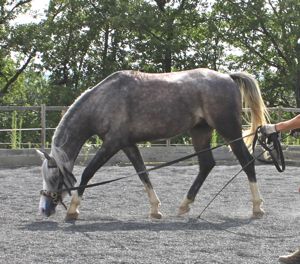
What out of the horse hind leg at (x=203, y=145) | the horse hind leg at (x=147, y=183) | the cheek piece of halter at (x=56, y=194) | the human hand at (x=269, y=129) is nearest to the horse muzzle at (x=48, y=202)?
the cheek piece of halter at (x=56, y=194)

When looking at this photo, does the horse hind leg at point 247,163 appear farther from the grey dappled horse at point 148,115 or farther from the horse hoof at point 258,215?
the horse hoof at point 258,215

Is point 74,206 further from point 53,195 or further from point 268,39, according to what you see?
point 268,39

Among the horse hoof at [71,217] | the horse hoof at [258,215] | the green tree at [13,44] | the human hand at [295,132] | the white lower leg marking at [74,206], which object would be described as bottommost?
the horse hoof at [71,217]

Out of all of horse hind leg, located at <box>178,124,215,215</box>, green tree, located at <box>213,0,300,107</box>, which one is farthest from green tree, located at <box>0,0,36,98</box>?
horse hind leg, located at <box>178,124,215,215</box>

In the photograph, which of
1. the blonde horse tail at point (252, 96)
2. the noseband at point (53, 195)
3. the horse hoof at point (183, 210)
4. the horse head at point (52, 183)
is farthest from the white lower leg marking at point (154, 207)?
the blonde horse tail at point (252, 96)

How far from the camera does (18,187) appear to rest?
8648 mm

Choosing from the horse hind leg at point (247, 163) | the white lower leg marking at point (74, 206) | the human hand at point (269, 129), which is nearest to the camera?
the human hand at point (269, 129)

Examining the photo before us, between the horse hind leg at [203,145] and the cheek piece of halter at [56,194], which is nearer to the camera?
the cheek piece of halter at [56,194]

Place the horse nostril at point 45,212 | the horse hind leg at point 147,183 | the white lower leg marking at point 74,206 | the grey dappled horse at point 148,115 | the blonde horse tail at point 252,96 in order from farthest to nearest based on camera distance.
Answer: the blonde horse tail at point 252,96 → the grey dappled horse at point 148,115 → the horse hind leg at point 147,183 → the white lower leg marking at point 74,206 → the horse nostril at point 45,212

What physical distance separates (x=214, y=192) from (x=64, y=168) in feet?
8.67

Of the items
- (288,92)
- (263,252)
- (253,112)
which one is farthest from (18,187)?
(288,92)

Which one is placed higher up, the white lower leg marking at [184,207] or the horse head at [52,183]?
the horse head at [52,183]

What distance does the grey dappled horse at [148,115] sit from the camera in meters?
6.44

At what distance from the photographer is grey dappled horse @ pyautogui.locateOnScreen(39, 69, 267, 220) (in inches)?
254
